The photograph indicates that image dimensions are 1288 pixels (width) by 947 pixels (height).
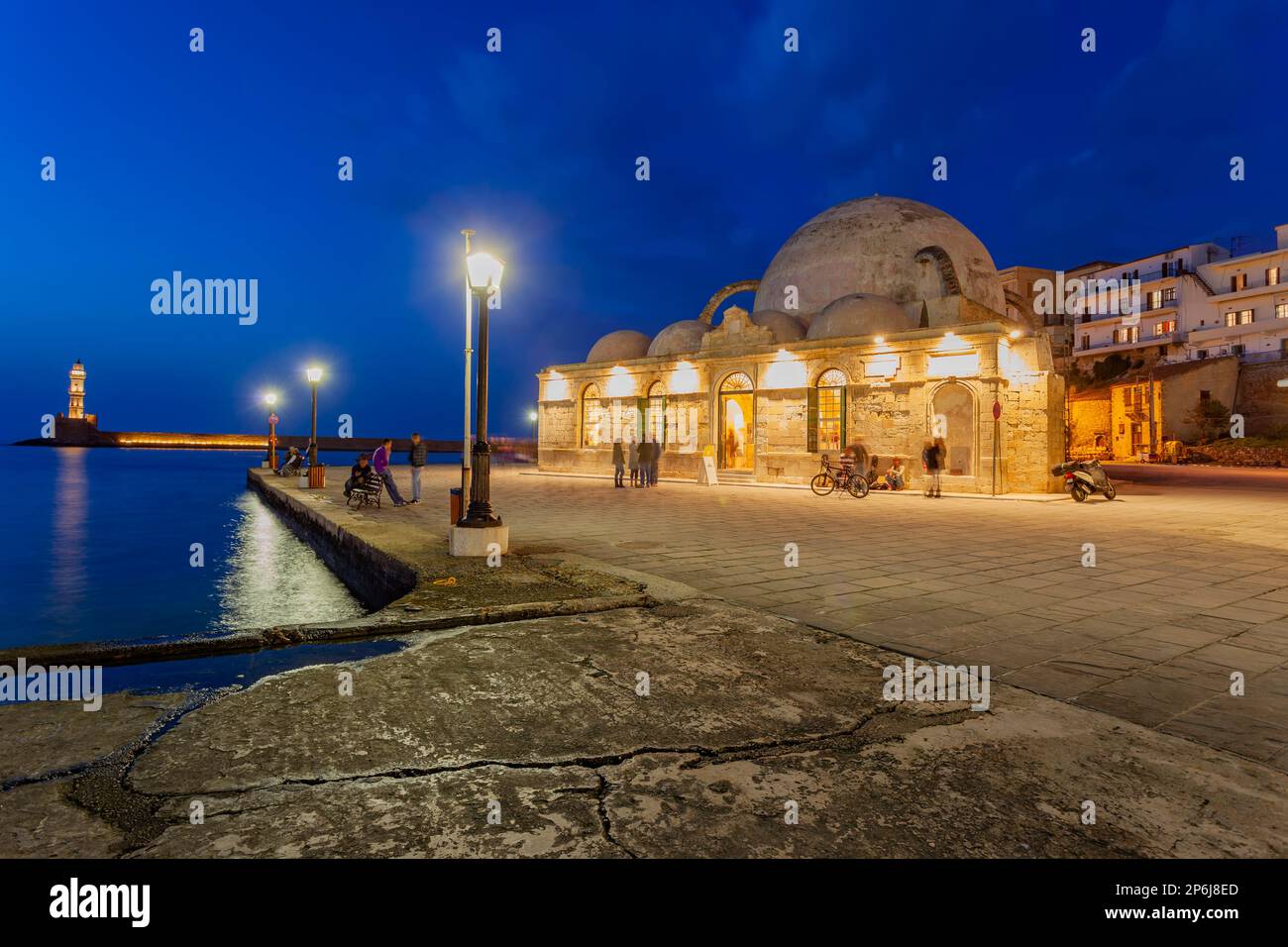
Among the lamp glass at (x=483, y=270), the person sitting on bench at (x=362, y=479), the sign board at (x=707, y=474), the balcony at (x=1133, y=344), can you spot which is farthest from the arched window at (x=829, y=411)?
the balcony at (x=1133, y=344)

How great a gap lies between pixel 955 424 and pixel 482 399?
17157mm

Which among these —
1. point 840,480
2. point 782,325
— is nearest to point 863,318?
point 782,325

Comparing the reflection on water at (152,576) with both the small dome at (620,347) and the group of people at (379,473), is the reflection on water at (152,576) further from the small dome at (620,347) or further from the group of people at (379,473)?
the small dome at (620,347)

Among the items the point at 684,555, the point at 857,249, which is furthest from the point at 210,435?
the point at 684,555

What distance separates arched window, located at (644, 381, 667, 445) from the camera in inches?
1065

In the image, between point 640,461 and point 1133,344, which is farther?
point 1133,344

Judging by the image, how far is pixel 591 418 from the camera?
2983 cm

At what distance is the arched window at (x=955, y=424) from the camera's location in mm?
20594

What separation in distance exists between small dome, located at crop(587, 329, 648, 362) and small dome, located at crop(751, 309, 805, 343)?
5.69 m

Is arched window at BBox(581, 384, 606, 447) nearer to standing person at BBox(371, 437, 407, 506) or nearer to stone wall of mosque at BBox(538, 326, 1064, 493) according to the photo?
stone wall of mosque at BBox(538, 326, 1064, 493)

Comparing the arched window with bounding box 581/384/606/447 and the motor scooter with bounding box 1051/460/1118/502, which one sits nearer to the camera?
the motor scooter with bounding box 1051/460/1118/502

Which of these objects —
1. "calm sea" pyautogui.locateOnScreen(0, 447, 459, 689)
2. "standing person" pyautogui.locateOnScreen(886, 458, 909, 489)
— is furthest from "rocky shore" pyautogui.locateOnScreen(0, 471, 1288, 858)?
"standing person" pyautogui.locateOnScreen(886, 458, 909, 489)

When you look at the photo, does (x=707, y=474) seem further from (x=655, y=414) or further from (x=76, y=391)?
(x=76, y=391)
